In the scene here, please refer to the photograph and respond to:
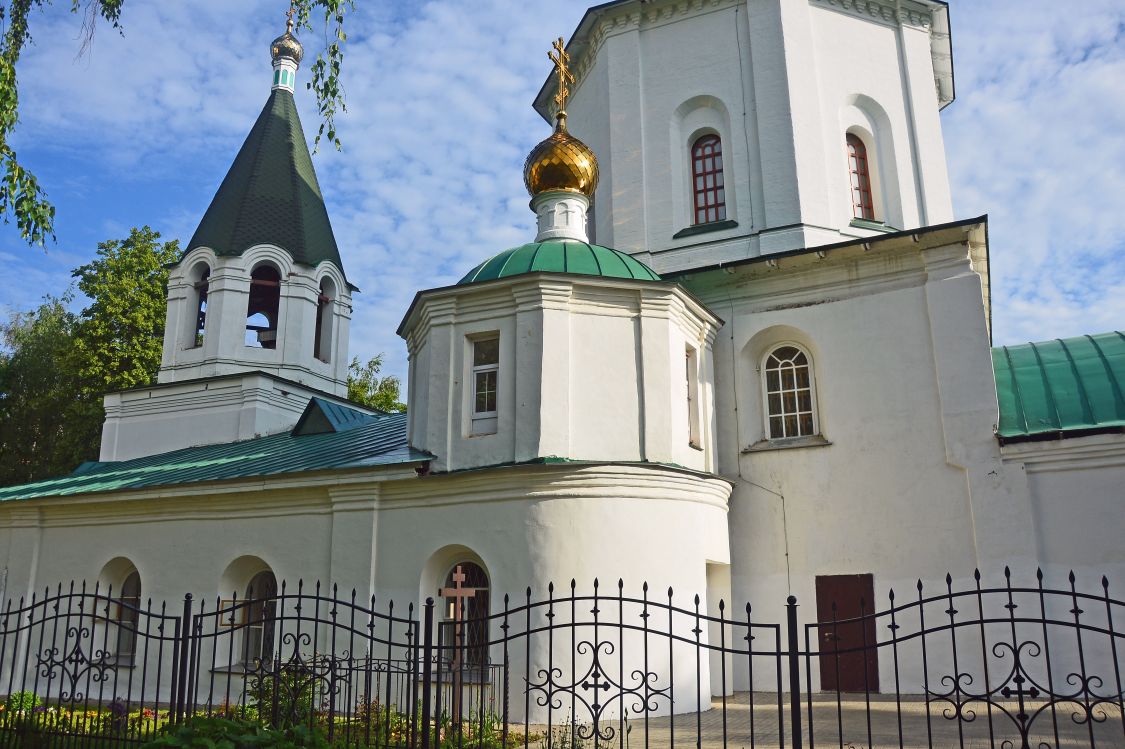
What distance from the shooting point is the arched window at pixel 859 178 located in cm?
1426

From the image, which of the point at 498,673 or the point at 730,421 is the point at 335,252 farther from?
the point at 498,673

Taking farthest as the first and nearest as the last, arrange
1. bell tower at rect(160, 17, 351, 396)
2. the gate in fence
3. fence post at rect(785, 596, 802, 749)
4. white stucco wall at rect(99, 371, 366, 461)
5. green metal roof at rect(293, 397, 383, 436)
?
bell tower at rect(160, 17, 351, 396) < white stucco wall at rect(99, 371, 366, 461) < green metal roof at rect(293, 397, 383, 436) < the gate in fence < fence post at rect(785, 596, 802, 749)

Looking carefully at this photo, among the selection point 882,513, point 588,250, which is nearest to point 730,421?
point 882,513

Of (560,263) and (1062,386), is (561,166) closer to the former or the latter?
(560,263)

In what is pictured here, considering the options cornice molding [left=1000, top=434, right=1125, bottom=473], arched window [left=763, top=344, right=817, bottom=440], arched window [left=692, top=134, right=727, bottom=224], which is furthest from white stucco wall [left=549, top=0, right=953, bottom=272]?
cornice molding [left=1000, top=434, right=1125, bottom=473]

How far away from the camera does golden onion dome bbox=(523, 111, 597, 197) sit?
44.0ft

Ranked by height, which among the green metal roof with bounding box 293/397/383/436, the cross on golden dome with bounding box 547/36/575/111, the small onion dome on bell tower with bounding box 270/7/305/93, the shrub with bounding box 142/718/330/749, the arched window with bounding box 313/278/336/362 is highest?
the small onion dome on bell tower with bounding box 270/7/305/93

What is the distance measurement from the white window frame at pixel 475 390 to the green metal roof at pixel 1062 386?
6234 mm

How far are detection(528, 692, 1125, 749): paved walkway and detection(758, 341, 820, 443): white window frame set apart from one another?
3587 mm

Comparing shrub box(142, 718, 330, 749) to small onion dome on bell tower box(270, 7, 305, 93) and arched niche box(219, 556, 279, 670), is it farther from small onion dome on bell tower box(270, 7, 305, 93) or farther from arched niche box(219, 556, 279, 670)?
small onion dome on bell tower box(270, 7, 305, 93)

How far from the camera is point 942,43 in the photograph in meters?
15.6

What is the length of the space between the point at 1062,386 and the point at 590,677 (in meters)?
7.17

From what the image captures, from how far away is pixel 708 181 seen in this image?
14.6 metres

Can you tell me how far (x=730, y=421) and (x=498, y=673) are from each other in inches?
191
